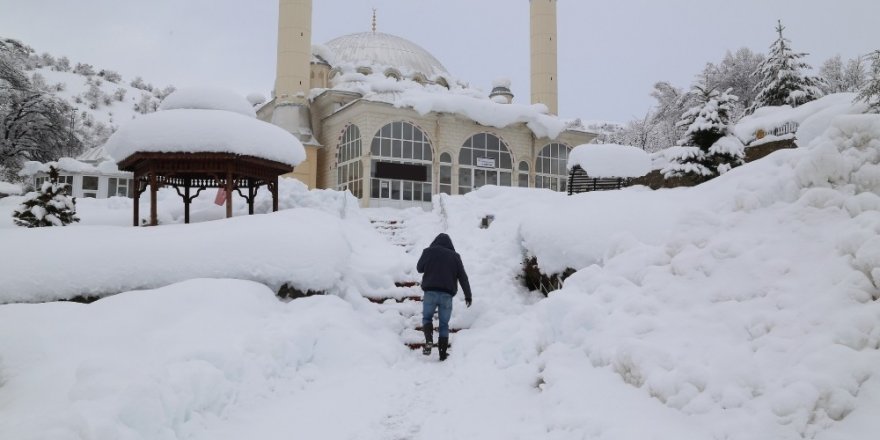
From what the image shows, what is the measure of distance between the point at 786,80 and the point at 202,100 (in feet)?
102

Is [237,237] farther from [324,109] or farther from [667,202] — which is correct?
[324,109]

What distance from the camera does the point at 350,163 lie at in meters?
25.3

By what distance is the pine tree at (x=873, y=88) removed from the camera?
5336 mm

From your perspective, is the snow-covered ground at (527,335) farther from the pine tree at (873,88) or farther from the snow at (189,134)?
the snow at (189,134)

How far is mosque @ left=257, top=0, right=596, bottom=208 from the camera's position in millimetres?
24531

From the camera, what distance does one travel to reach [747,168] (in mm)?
6938

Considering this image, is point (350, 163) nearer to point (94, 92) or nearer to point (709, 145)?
point (709, 145)

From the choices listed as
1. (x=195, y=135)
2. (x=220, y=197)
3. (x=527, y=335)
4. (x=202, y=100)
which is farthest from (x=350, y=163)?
(x=527, y=335)

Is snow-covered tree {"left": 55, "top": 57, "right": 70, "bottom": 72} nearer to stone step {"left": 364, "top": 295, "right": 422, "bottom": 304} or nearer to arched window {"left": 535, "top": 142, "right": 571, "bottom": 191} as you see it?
arched window {"left": 535, "top": 142, "right": 571, "bottom": 191}

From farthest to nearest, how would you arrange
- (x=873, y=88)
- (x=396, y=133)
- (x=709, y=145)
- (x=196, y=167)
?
(x=396, y=133) → (x=709, y=145) → (x=196, y=167) → (x=873, y=88)

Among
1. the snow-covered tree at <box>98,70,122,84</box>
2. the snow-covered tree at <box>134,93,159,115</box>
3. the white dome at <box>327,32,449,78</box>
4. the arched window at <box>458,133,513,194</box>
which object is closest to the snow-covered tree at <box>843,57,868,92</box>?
the arched window at <box>458,133,513,194</box>

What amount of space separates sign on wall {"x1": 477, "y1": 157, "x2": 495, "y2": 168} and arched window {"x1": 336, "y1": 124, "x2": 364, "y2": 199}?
6.65 meters

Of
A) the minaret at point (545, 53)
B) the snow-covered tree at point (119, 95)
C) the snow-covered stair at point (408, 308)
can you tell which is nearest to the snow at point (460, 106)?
the minaret at point (545, 53)

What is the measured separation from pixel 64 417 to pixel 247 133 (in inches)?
354
